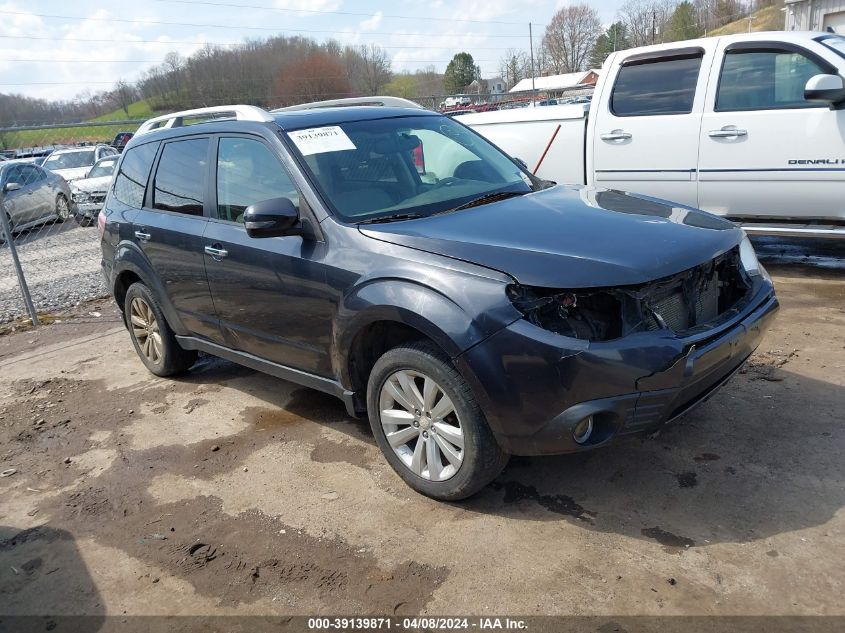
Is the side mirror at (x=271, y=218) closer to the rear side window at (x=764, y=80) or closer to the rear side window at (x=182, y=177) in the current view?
the rear side window at (x=182, y=177)

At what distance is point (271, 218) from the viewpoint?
11.5 feet

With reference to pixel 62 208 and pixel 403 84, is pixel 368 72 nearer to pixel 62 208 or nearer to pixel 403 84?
pixel 403 84

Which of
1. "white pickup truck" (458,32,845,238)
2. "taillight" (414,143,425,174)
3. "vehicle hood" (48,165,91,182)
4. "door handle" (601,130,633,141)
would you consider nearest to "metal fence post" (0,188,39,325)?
"taillight" (414,143,425,174)

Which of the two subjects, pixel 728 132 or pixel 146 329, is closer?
pixel 146 329

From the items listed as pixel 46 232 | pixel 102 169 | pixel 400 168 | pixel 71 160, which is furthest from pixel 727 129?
pixel 71 160

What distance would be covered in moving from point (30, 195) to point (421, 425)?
13.4 m

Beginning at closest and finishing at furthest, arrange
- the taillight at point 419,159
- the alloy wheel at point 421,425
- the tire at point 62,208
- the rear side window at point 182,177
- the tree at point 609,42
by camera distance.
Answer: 1. the alloy wheel at point 421,425
2. the taillight at point 419,159
3. the rear side window at point 182,177
4. the tire at point 62,208
5. the tree at point 609,42

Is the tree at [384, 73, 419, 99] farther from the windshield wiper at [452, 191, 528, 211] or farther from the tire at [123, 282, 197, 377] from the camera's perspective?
the windshield wiper at [452, 191, 528, 211]

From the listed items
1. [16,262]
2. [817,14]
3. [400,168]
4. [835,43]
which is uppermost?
[817,14]

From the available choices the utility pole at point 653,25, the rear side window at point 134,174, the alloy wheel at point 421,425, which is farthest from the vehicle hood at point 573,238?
the utility pole at point 653,25

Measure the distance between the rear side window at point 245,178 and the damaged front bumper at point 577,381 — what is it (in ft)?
5.17

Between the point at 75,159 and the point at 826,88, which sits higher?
the point at 826,88

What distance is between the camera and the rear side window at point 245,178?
391 centimetres

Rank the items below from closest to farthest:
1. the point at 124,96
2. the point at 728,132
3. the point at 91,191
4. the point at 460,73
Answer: the point at 728,132
the point at 91,191
the point at 124,96
the point at 460,73
